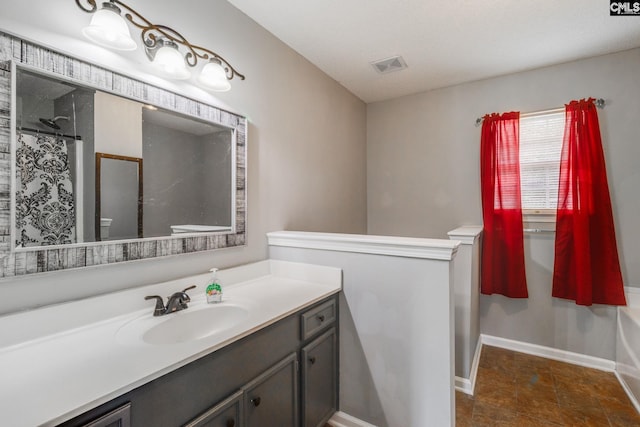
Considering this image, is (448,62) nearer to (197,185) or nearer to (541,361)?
(197,185)

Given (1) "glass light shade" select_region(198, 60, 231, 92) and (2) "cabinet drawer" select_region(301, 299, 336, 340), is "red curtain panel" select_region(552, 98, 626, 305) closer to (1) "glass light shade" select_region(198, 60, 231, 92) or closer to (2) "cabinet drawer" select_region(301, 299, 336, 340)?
(2) "cabinet drawer" select_region(301, 299, 336, 340)

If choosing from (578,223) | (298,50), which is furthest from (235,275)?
(578,223)

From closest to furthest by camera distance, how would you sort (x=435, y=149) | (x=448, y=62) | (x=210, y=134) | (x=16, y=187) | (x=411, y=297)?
(x=16, y=187) < (x=411, y=297) < (x=210, y=134) < (x=448, y=62) < (x=435, y=149)

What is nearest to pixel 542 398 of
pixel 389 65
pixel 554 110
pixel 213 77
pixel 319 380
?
pixel 319 380

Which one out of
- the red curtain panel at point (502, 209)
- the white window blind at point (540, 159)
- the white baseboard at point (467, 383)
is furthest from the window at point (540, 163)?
the white baseboard at point (467, 383)

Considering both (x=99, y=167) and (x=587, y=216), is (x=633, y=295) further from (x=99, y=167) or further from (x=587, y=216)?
(x=99, y=167)

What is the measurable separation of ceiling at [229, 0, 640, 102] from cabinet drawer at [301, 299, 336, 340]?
183 cm

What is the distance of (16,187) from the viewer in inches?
40.0

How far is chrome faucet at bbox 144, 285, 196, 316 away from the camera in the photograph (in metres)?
1.28

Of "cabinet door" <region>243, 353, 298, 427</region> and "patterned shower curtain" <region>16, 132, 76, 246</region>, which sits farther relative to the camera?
"cabinet door" <region>243, 353, 298, 427</region>

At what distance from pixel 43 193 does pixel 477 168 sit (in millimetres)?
3157

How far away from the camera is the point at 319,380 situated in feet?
5.16

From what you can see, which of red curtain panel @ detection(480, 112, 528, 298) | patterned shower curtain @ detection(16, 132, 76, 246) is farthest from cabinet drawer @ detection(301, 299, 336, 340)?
red curtain panel @ detection(480, 112, 528, 298)

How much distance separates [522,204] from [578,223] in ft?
1.39
